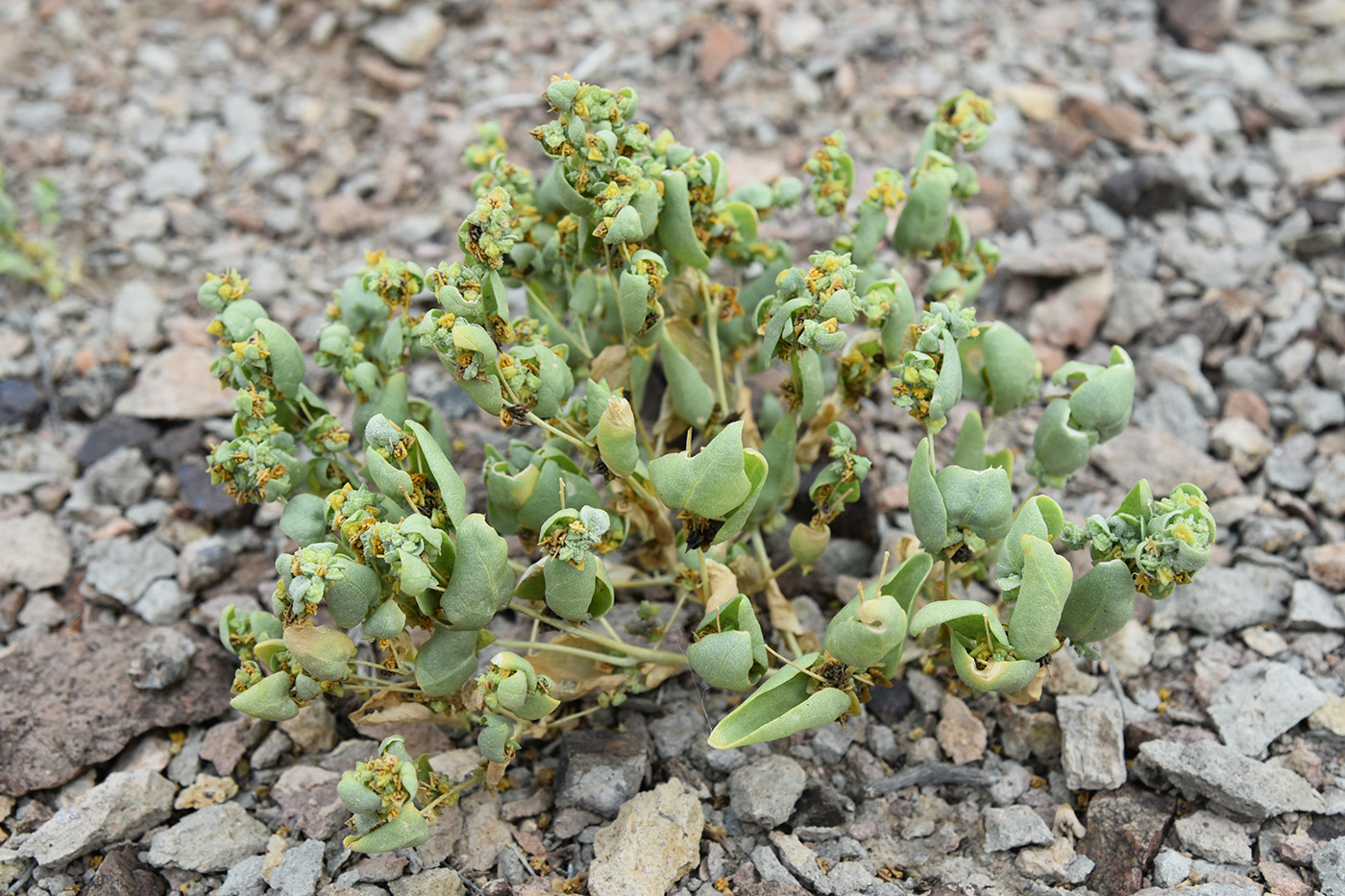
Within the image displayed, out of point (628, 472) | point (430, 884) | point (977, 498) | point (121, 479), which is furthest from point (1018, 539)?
point (121, 479)

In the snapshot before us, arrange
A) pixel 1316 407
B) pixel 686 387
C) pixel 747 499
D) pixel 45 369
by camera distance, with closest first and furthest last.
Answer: pixel 747 499, pixel 686 387, pixel 1316 407, pixel 45 369

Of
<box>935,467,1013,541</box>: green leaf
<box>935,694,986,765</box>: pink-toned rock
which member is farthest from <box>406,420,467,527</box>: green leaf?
<box>935,694,986,765</box>: pink-toned rock

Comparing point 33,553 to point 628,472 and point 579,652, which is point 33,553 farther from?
point 628,472

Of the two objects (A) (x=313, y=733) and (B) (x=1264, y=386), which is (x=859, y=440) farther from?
(A) (x=313, y=733)

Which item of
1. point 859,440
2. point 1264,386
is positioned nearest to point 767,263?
point 859,440

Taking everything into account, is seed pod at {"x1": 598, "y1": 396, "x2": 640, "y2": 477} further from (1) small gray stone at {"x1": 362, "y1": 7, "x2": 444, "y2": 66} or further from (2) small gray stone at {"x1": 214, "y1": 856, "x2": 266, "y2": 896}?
(1) small gray stone at {"x1": 362, "y1": 7, "x2": 444, "y2": 66}

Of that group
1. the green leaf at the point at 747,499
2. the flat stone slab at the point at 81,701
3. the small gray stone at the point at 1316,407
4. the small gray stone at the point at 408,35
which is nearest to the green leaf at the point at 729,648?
the green leaf at the point at 747,499
